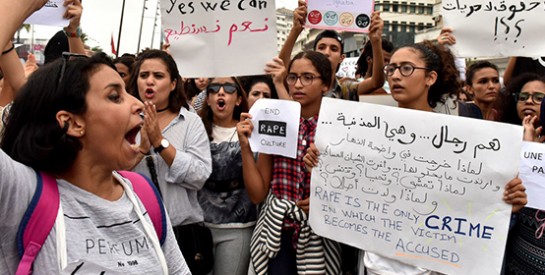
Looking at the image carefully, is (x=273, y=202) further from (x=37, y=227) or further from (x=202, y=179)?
(x=37, y=227)

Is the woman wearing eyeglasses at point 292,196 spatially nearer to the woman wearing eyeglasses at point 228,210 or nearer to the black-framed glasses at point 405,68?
the woman wearing eyeglasses at point 228,210

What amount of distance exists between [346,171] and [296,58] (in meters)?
1.03

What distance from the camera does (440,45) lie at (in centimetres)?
339

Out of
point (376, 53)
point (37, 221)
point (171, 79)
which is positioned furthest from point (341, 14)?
point (37, 221)

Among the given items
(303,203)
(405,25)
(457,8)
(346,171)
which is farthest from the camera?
(405,25)

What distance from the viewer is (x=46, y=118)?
157cm

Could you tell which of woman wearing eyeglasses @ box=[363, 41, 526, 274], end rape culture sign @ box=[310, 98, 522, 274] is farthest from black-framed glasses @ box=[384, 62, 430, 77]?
end rape culture sign @ box=[310, 98, 522, 274]

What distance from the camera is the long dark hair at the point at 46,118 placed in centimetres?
154

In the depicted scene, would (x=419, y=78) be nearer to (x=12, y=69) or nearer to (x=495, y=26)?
(x=495, y=26)

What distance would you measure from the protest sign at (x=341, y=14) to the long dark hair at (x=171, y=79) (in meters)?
1.15

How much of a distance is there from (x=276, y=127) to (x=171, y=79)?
94 cm

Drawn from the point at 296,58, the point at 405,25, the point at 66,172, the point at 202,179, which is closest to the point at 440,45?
the point at 296,58

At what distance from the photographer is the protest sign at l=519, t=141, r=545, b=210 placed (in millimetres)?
2396

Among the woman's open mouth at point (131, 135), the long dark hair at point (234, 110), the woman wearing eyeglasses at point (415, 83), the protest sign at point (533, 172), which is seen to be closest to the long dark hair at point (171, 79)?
the long dark hair at point (234, 110)
